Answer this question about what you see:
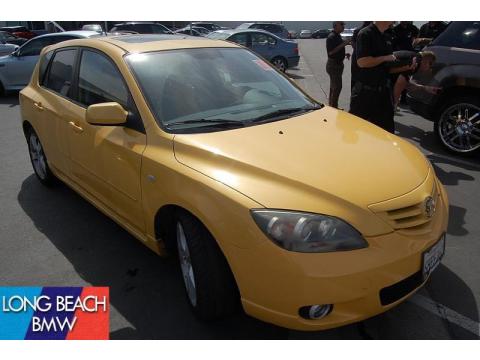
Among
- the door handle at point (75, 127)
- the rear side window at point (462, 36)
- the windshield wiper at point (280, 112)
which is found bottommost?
the door handle at point (75, 127)

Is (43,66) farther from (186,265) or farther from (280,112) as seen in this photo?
(186,265)

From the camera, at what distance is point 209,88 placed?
118 inches

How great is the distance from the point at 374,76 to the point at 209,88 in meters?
2.06

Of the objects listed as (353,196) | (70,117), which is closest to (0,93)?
(70,117)

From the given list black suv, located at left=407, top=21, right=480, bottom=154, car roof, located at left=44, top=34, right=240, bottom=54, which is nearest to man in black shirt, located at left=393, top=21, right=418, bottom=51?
black suv, located at left=407, top=21, right=480, bottom=154

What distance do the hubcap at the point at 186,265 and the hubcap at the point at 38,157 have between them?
2.57 meters

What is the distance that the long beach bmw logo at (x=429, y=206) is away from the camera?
2.29 m

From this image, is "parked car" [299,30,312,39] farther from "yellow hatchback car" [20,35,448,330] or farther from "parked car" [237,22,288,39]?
"yellow hatchback car" [20,35,448,330]

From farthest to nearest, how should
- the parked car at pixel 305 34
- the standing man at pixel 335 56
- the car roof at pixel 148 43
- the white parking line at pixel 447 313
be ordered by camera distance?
the parked car at pixel 305 34 → the standing man at pixel 335 56 → the car roof at pixel 148 43 → the white parking line at pixel 447 313

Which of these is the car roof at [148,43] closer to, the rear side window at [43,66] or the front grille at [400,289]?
the rear side window at [43,66]

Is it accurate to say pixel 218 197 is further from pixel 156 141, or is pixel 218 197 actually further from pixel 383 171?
pixel 383 171

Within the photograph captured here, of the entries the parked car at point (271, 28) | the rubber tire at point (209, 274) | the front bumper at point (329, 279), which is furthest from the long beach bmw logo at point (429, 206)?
the parked car at point (271, 28)

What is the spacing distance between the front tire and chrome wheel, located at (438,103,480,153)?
488 centimetres

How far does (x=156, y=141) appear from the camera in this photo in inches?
104
